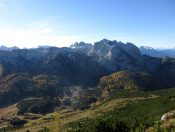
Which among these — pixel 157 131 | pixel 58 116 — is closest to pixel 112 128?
pixel 157 131

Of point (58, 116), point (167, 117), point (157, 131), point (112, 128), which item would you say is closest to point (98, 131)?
point (112, 128)

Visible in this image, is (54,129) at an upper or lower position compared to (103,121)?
upper

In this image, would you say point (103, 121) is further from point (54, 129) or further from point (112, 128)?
point (54, 129)

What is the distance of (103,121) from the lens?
120 m

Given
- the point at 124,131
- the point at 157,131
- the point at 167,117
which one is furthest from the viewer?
the point at 124,131

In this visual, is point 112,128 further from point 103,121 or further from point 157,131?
point 157,131

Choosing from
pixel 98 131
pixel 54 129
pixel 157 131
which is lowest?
pixel 98 131

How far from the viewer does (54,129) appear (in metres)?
43.9

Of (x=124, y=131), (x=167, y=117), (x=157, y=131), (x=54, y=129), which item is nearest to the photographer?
(x=54, y=129)

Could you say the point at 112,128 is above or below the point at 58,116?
below

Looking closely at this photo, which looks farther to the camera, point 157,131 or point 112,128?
point 112,128

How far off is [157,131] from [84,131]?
134 ft

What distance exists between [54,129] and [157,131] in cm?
4000

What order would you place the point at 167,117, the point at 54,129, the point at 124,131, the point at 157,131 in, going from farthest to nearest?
the point at 124,131, the point at 167,117, the point at 157,131, the point at 54,129
